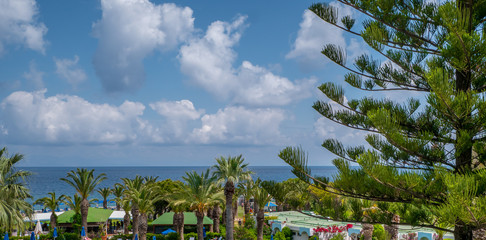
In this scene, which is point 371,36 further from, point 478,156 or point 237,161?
point 237,161

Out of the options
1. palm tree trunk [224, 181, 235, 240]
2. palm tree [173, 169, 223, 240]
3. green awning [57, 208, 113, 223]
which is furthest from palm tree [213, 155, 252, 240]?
green awning [57, 208, 113, 223]

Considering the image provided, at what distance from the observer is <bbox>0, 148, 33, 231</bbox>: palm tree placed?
15.1 meters

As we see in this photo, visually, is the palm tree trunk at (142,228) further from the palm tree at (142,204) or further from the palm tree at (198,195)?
the palm tree at (198,195)

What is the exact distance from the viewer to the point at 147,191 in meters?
23.5

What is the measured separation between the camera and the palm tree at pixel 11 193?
15070 mm

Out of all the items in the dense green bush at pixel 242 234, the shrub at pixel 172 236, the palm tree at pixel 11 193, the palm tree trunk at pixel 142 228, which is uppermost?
the palm tree at pixel 11 193

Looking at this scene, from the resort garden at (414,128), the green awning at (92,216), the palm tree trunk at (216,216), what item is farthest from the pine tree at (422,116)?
the green awning at (92,216)

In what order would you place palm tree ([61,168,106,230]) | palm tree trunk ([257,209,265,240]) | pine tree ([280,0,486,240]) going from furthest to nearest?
1. palm tree ([61,168,106,230])
2. palm tree trunk ([257,209,265,240])
3. pine tree ([280,0,486,240])

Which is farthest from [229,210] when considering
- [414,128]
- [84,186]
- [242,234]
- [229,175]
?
[414,128]

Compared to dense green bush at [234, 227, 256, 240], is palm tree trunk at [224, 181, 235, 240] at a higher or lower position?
higher

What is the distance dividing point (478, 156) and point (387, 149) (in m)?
1.22

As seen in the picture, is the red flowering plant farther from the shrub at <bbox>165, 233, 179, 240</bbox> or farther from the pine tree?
the pine tree

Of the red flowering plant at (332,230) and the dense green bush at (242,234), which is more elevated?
the red flowering plant at (332,230)

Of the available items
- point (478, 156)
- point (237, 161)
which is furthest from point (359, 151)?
point (237, 161)
